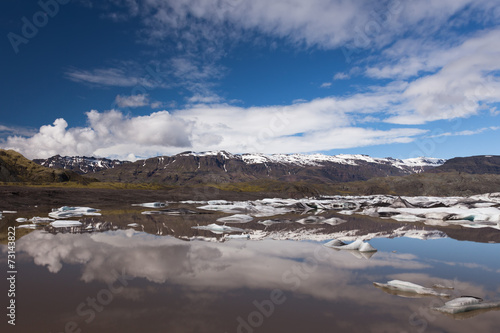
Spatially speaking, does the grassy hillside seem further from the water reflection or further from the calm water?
the water reflection

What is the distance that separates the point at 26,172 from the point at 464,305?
92555mm

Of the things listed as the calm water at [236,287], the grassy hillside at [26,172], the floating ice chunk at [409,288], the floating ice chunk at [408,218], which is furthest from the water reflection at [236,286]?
the grassy hillside at [26,172]

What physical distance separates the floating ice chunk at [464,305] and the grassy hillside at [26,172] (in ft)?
264

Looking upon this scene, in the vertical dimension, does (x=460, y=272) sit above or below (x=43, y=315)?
below

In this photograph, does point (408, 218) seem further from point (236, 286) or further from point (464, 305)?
point (236, 286)

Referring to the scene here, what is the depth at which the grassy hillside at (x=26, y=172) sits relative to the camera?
67.2 meters

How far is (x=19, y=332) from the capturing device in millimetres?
4215

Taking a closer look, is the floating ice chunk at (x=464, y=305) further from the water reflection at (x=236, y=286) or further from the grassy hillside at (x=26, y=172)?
the grassy hillside at (x=26, y=172)

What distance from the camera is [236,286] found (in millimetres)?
6488

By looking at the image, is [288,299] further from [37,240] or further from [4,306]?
[37,240]

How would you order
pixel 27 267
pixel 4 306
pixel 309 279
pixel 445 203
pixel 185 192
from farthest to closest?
pixel 185 192
pixel 445 203
pixel 27 267
pixel 309 279
pixel 4 306

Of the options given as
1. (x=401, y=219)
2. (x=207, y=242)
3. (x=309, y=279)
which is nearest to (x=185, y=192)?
(x=401, y=219)

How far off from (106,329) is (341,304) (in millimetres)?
4415

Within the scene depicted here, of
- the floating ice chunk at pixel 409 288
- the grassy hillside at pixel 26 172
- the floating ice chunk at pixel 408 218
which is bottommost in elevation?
the floating ice chunk at pixel 408 218
